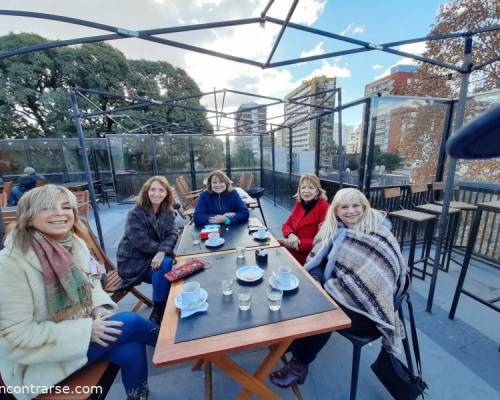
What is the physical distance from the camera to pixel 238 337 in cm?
98

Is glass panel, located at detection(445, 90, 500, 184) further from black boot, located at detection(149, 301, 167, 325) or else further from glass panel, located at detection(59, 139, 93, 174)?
glass panel, located at detection(59, 139, 93, 174)

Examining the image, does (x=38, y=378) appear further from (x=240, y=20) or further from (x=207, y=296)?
(x=240, y=20)

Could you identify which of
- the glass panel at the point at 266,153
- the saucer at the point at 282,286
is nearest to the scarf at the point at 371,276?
the saucer at the point at 282,286

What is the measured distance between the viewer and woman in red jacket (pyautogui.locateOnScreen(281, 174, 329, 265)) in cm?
229

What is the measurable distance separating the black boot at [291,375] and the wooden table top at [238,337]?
2.14 feet

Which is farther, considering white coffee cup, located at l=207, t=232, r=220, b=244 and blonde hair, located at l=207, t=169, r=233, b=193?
blonde hair, located at l=207, t=169, r=233, b=193

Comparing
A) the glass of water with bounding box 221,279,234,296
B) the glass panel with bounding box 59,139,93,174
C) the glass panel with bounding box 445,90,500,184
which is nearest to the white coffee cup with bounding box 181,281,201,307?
the glass of water with bounding box 221,279,234,296

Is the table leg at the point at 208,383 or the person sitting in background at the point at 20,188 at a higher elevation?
the person sitting in background at the point at 20,188

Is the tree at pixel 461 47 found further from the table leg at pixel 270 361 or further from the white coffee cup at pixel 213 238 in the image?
the table leg at pixel 270 361

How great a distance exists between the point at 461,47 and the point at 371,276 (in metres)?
7.06

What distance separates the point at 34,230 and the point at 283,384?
180 centimetres

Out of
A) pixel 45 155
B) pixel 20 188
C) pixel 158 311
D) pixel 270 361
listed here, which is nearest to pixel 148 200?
pixel 158 311

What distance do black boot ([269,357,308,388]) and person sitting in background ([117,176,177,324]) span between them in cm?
113

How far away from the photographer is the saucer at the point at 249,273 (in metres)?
1.39
